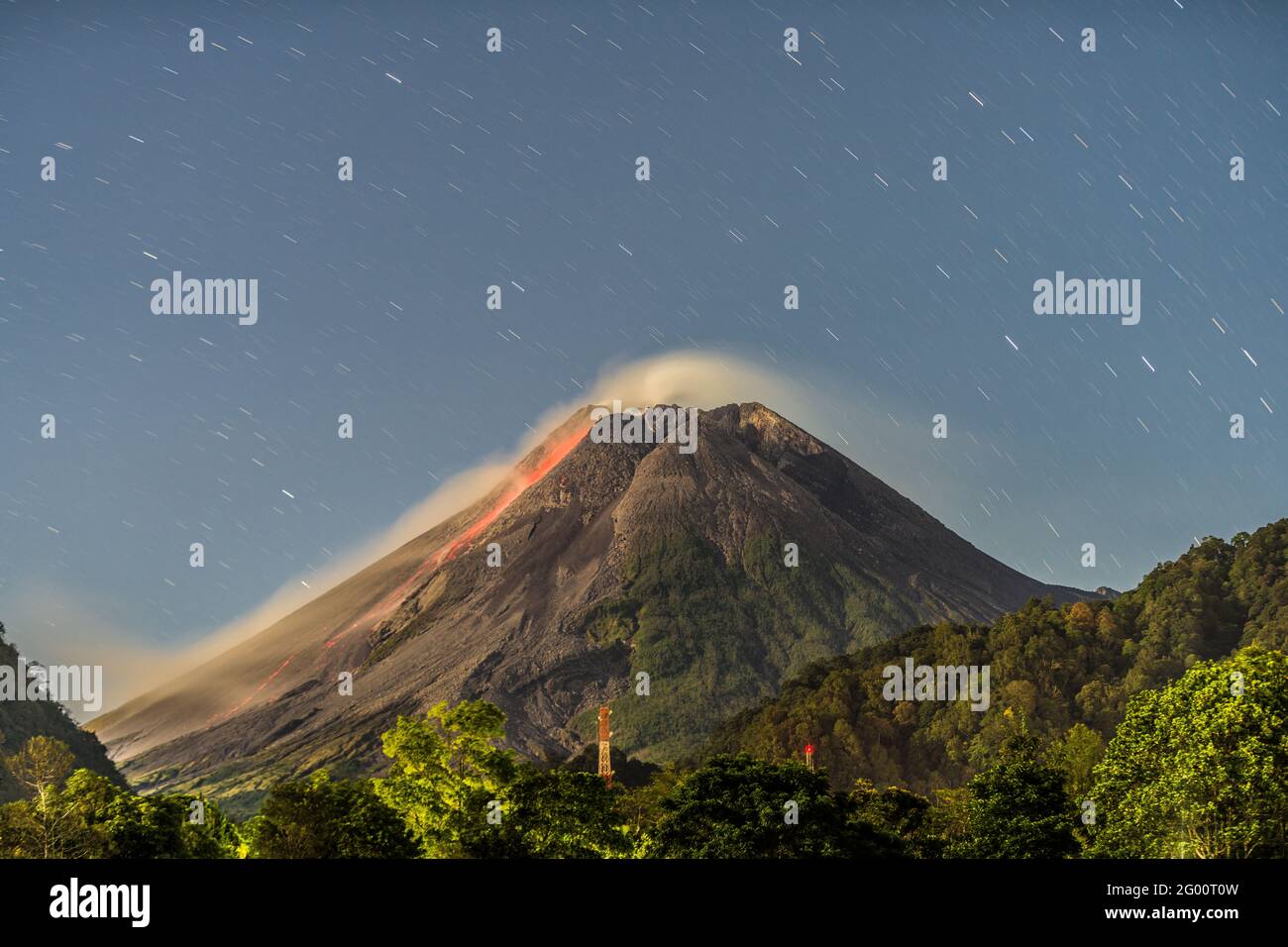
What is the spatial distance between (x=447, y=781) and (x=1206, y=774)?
26194 millimetres

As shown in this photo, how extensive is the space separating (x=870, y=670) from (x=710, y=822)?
387 feet

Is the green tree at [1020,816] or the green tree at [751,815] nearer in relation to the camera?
the green tree at [751,815]

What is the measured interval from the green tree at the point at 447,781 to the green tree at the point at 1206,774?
21.8 meters

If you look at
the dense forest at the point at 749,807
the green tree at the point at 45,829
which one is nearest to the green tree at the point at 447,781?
the dense forest at the point at 749,807

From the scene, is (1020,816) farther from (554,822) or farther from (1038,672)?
(1038,672)

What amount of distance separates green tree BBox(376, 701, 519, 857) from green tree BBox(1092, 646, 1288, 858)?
71.7 feet

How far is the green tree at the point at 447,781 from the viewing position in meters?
47.9

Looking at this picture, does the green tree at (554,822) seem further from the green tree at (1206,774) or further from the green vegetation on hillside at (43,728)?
the green vegetation on hillside at (43,728)

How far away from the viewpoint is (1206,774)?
147 ft

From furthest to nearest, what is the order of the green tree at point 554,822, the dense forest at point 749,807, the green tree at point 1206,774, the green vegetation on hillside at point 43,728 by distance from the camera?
the green vegetation on hillside at point 43,728
the green tree at point 554,822
the dense forest at point 749,807
the green tree at point 1206,774

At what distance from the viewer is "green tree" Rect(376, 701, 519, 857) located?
157 feet
